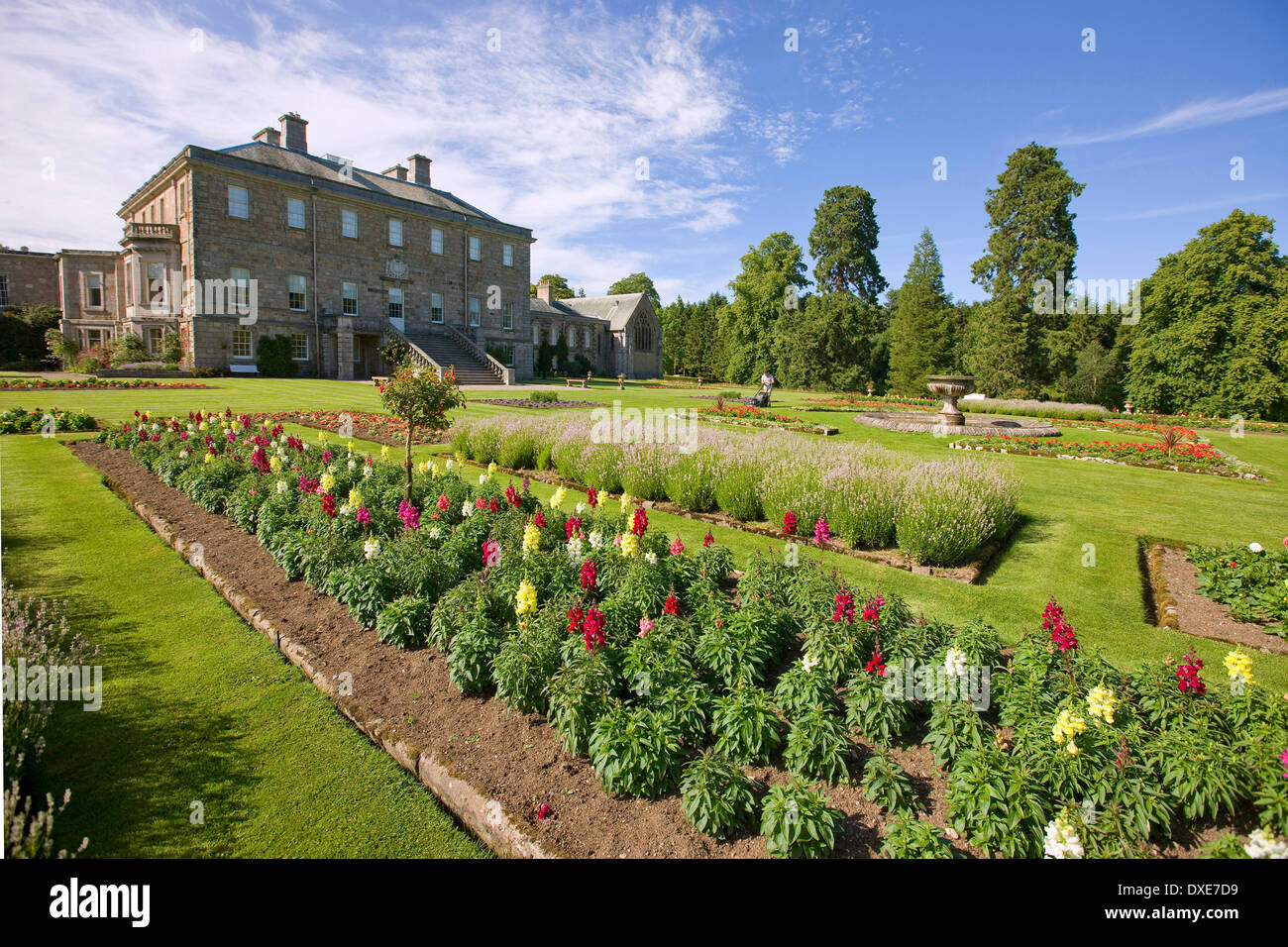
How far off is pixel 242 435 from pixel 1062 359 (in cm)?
3759

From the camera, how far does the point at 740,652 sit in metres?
4.14

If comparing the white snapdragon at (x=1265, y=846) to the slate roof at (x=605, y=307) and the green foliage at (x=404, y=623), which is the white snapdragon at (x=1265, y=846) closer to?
the green foliage at (x=404, y=623)

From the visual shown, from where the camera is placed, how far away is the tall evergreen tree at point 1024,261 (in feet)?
109

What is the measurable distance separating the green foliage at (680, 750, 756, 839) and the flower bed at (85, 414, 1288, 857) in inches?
0.4

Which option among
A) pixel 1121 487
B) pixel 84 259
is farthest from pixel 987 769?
pixel 84 259

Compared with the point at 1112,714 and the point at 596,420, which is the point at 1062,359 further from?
the point at 1112,714

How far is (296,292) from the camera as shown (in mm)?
34188

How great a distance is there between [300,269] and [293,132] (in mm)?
9205

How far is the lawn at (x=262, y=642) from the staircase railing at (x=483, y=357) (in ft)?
78.7

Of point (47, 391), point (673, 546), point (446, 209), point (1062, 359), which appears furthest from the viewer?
point (446, 209)

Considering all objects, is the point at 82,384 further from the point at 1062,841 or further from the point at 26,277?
the point at 26,277

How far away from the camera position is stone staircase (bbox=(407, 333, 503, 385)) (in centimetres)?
3438

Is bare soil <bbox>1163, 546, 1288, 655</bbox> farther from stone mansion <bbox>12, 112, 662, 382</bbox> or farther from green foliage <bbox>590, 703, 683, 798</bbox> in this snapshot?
stone mansion <bbox>12, 112, 662, 382</bbox>
